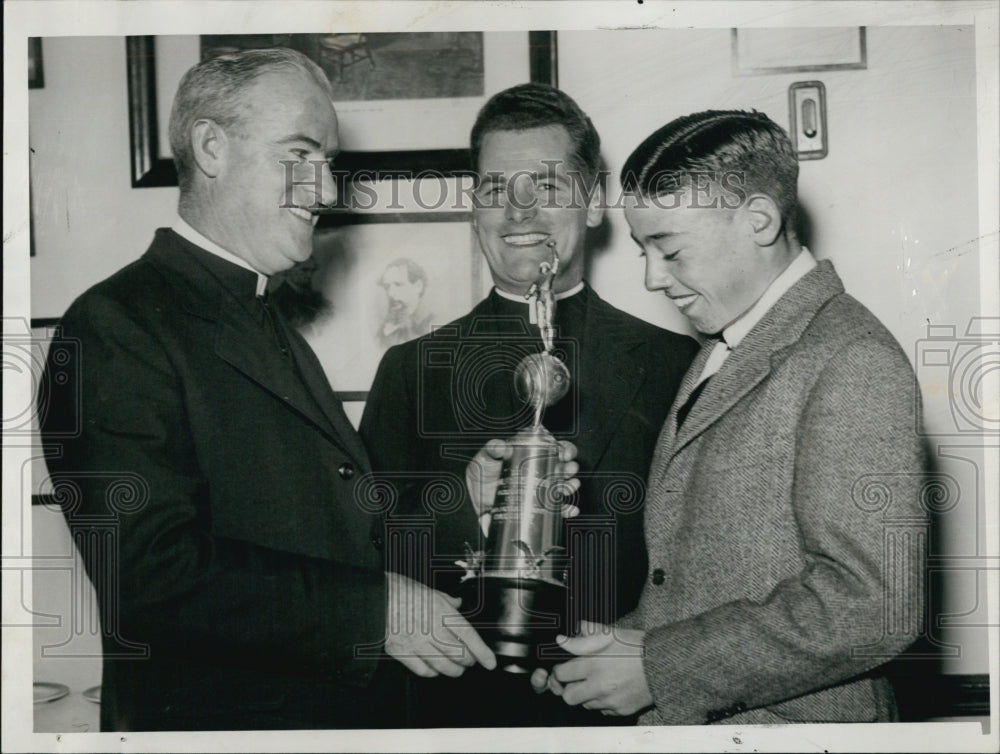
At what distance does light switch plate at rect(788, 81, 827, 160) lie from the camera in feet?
6.80

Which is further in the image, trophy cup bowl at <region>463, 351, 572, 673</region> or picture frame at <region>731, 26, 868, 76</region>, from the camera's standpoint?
picture frame at <region>731, 26, 868, 76</region>

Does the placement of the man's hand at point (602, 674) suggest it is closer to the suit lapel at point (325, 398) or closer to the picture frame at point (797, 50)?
the suit lapel at point (325, 398)

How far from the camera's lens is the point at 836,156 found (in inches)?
82.0

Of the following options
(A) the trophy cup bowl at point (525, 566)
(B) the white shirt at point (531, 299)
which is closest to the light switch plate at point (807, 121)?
(B) the white shirt at point (531, 299)

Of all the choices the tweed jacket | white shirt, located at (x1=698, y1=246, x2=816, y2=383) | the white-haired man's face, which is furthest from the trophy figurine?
the white-haired man's face

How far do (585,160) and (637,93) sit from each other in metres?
0.17

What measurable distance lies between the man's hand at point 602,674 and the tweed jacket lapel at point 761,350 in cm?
35

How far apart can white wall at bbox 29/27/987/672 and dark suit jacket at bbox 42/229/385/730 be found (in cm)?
16

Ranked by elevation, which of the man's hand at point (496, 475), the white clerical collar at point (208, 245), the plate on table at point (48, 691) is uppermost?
the white clerical collar at point (208, 245)

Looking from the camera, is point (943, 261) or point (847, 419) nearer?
point (847, 419)

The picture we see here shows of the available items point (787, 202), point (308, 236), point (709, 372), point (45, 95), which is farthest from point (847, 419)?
point (45, 95)

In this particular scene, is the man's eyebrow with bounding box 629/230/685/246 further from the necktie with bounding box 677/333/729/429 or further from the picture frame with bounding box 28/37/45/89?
the picture frame with bounding box 28/37/45/89

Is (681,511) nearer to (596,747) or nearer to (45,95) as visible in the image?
(596,747)

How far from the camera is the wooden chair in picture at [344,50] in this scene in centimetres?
211
